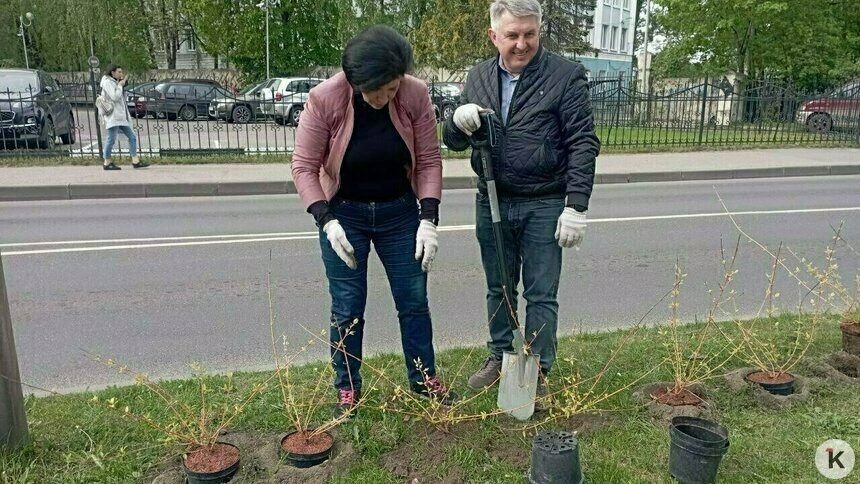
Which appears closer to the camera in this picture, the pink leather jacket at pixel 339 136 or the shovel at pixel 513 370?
the pink leather jacket at pixel 339 136

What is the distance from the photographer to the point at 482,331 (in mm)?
4578

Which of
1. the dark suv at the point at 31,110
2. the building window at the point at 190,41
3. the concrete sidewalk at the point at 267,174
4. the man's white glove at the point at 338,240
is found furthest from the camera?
the building window at the point at 190,41

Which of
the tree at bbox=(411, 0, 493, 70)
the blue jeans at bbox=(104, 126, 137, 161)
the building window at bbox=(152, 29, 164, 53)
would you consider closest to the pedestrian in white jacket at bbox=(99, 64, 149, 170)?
the blue jeans at bbox=(104, 126, 137, 161)

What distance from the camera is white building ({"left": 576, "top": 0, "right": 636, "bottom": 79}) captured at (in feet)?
148

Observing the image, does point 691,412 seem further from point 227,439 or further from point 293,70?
point 293,70

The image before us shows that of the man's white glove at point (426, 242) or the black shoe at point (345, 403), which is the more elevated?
the man's white glove at point (426, 242)

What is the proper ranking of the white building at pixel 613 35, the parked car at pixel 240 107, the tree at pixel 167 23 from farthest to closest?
1. the white building at pixel 613 35
2. the tree at pixel 167 23
3. the parked car at pixel 240 107

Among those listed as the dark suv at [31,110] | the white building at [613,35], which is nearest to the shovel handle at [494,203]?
the dark suv at [31,110]

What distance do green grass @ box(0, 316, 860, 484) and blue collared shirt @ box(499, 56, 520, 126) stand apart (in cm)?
119

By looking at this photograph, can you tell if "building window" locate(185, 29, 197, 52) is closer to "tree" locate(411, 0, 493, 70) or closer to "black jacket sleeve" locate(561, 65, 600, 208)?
"tree" locate(411, 0, 493, 70)

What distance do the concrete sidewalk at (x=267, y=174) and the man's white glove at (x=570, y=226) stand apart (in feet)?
→ 27.1

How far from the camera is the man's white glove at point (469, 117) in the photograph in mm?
2781

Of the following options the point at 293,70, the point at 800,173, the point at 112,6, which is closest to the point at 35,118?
the point at 800,173

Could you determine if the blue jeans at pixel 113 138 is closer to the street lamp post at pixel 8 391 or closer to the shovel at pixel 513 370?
the street lamp post at pixel 8 391
